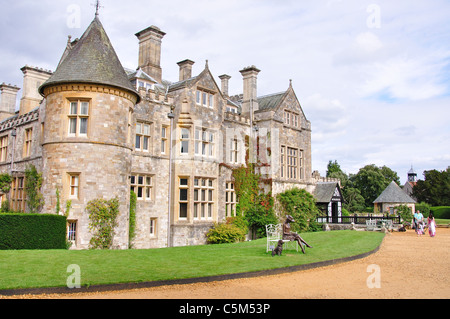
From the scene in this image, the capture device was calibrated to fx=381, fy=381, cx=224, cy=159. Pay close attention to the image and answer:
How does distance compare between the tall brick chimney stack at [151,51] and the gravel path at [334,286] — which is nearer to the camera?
the gravel path at [334,286]

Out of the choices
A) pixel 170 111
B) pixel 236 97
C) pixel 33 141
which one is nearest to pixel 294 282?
pixel 170 111

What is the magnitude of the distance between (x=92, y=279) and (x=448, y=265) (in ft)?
37.2

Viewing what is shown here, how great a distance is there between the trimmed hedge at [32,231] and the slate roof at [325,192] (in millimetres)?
22681

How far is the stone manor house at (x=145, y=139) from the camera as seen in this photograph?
16.4 m

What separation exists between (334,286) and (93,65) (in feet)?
44.0

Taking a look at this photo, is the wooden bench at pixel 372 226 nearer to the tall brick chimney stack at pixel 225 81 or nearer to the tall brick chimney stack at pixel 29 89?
the tall brick chimney stack at pixel 225 81

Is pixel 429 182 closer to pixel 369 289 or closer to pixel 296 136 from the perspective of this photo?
pixel 296 136

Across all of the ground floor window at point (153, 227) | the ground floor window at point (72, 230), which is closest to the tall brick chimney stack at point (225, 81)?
the ground floor window at point (153, 227)

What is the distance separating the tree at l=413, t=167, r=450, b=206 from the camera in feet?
213

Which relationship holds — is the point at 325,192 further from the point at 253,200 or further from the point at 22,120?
the point at 22,120

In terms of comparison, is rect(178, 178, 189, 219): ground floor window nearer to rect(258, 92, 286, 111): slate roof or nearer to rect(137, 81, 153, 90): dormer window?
rect(137, 81, 153, 90): dormer window

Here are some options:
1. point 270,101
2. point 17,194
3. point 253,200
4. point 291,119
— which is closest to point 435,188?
point 291,119

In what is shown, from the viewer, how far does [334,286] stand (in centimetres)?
921

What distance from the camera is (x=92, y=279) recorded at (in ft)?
29.1
